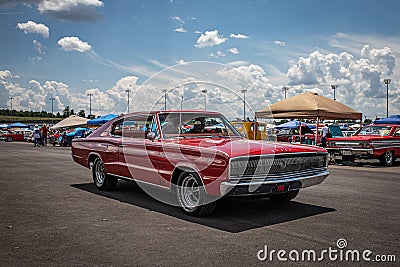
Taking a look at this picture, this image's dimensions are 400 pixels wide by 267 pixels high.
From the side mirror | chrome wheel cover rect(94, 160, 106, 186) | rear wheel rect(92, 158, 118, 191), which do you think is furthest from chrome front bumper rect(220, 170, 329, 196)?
chrome wheel cover rect(94, 160, 106, 186)

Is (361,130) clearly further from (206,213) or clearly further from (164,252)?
(164,252)

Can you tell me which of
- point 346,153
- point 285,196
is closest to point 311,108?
point 346,153

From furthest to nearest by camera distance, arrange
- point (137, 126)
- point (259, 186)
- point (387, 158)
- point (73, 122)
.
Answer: point (73, 122)
point (387, 158)
point (137, 126)
point (259, 186)

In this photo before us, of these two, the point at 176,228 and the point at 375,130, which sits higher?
the point at 375,130

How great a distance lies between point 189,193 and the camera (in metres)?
6.50

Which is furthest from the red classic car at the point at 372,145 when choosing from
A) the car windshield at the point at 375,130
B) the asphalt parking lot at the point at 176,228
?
the asphalt parking lot at the point at 176,228

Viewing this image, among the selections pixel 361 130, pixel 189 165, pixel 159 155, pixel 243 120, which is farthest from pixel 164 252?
pixel 361 130

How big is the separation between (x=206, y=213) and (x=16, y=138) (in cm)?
4371

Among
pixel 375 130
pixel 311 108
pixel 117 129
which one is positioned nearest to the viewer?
pixel 117 129

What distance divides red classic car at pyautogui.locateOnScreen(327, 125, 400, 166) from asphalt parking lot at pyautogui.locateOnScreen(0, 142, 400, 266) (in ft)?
21.4

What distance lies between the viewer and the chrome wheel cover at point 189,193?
6348 millimetres

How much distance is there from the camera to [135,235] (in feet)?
17.9

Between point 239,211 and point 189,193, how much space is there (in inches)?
36.2

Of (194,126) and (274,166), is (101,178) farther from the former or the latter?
(274,166)
